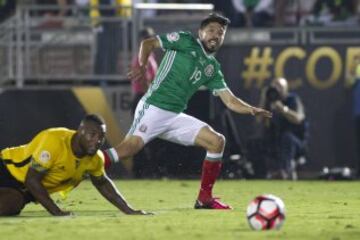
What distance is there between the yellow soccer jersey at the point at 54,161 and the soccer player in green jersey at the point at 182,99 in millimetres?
2047

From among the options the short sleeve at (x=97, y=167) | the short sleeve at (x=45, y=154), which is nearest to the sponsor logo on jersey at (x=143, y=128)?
the short sleeve at (x=97, y=167)

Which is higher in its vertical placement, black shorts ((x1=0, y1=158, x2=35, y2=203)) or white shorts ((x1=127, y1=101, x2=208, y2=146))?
white shorts ((x1=127, y1=101, x2=208, y2=146))

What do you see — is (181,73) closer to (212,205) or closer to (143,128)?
(143,128)

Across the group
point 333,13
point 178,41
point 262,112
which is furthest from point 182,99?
point 333,13

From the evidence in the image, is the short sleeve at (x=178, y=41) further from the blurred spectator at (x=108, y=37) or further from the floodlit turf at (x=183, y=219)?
the blurred spectator at (x=108, y=37)

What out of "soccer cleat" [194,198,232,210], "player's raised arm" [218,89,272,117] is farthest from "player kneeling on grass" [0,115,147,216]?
"player's raised arm" [218,89,272,117]

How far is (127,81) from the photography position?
21812mm

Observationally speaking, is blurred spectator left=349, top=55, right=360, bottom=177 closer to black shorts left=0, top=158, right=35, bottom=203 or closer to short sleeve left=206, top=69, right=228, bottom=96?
short sleeve left=206, top=69, right=228, bottom=96

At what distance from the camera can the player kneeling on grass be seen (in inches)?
467

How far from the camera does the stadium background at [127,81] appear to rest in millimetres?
21375

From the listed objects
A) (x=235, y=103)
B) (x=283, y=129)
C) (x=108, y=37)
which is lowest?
(x=283, y=129)

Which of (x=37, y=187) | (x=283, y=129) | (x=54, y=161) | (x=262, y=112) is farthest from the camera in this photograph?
(x=283, y=129)

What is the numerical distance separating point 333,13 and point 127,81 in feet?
13.3

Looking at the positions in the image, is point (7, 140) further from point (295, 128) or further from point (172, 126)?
point (172, 126)
